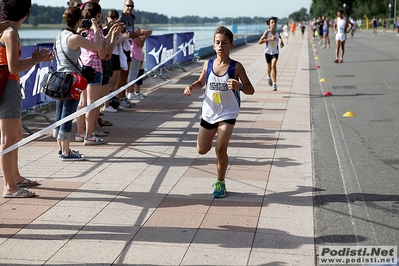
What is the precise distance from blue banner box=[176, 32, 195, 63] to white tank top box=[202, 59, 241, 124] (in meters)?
15.1

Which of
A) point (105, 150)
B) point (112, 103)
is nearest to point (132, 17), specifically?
point (112, 103)

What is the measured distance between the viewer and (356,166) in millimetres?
7281

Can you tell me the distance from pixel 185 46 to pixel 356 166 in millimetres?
16143

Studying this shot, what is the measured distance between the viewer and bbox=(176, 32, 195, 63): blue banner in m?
21.6

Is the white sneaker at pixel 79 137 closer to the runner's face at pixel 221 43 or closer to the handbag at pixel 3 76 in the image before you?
the handbag at pixel 3 76

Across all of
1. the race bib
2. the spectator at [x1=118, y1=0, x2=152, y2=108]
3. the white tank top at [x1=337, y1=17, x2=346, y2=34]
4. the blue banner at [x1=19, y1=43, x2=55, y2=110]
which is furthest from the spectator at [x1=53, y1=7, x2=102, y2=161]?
the white tank top at [x1=337, y1=17, x2=346, y2=34]

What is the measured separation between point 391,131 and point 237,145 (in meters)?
2.66

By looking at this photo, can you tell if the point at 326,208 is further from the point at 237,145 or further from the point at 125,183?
the point at 237,145

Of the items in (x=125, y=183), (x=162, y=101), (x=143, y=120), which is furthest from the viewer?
(x=162, y=101)

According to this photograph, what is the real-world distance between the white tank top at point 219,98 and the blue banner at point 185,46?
15147mm

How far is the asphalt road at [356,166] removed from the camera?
16.7 ft

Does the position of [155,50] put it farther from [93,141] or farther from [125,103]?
[93,141]

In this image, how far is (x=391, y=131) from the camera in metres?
9.52

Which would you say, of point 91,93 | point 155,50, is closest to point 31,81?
point 91,93
